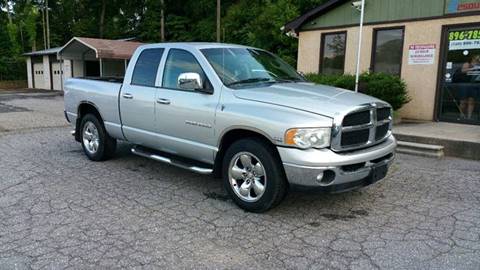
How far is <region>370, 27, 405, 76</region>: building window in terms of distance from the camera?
37.6 ft

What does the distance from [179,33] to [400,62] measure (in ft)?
89.4

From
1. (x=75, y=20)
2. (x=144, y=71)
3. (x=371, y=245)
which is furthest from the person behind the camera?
(x=75, y=20)

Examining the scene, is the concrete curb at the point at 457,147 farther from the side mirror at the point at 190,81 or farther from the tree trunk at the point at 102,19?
the tree trunk at the point at 102,19

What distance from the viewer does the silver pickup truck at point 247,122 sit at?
417 cm

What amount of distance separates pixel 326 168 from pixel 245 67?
6.42 feet

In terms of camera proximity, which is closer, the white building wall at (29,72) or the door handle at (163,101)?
the door handle at (163,101)

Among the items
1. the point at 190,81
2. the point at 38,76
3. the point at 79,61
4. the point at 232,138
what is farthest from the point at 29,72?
the point at 232,138

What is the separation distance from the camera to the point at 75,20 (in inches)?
1736

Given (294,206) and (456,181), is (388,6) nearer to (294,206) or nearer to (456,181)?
(456,181)

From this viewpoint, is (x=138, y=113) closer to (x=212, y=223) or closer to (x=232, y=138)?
(x=232, y=138)

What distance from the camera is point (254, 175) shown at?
4613 mm

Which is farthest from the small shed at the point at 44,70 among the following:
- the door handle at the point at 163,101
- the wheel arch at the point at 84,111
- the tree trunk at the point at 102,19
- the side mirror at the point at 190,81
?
the side mirror at the point at 190,81

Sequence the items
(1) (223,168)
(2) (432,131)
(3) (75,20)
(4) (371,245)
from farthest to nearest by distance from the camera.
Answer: (3) (75,20) → (2) (432,131) → (1) (223,168) → (4) (371,245)

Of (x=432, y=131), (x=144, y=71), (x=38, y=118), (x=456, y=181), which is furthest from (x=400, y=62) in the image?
(x=38, y=118)
